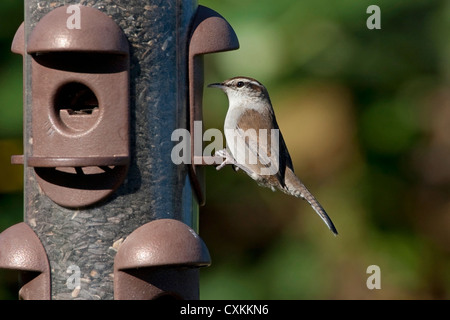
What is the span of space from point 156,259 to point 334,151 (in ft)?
10.5

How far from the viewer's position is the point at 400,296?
8.14m

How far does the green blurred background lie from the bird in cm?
120

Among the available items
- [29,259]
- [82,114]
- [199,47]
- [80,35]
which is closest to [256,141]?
[199,47]

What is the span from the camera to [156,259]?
17.3 ft

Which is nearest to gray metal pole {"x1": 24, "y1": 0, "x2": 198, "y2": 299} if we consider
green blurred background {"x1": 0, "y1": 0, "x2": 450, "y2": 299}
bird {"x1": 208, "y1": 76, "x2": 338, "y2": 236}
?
bird {"x1": 208, "y1": 76, "x2": 338, "y2": 236}

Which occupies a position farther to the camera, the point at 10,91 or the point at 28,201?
the point at 10,91

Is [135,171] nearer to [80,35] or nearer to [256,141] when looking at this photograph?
[80,35]

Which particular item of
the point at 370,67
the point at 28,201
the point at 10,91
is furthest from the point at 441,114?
the point at 28,201

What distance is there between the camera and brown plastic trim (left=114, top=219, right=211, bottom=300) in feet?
17.4

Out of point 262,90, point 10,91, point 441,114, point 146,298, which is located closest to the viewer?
point 146,298

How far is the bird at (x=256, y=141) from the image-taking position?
638cm

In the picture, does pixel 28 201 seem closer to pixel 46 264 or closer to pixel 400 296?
pixel 46 264

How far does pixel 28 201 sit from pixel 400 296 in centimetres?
359

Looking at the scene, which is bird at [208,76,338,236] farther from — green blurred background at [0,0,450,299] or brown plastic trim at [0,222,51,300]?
brown plastic trim at [0,222,51,300]
